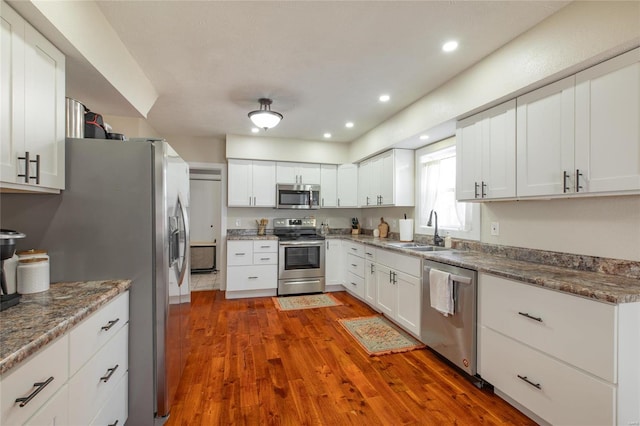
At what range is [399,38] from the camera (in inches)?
81.0

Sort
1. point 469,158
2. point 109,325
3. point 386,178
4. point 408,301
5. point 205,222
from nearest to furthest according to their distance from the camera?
point 109,325, point 469,158, point 408,301, point 386,178, point 205,222

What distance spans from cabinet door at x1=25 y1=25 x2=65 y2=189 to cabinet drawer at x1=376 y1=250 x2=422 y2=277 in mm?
2706

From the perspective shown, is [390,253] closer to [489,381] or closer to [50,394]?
[489,381]

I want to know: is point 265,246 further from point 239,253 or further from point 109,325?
point 109,325

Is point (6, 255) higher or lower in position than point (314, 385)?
higher

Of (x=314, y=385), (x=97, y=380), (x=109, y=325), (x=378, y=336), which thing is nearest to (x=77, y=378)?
(x=97, y=380)

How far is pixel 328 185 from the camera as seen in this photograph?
5.04m

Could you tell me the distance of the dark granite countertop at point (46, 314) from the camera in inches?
34.5

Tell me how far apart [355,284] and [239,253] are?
1.79m

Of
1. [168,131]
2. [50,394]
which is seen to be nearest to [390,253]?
[50,394]

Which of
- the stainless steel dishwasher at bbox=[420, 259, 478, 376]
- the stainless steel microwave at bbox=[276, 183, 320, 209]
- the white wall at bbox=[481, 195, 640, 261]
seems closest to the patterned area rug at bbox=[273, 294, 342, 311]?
the stainless steel microwave at bbox=[276, 183, 320, 209]

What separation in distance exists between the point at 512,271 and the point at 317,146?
3.66 m

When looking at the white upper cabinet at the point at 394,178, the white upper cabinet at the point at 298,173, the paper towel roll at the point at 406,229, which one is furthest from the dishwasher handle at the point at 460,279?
the white upper cabinet at the point at 298,173

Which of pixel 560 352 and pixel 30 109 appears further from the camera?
pixel 560 352
